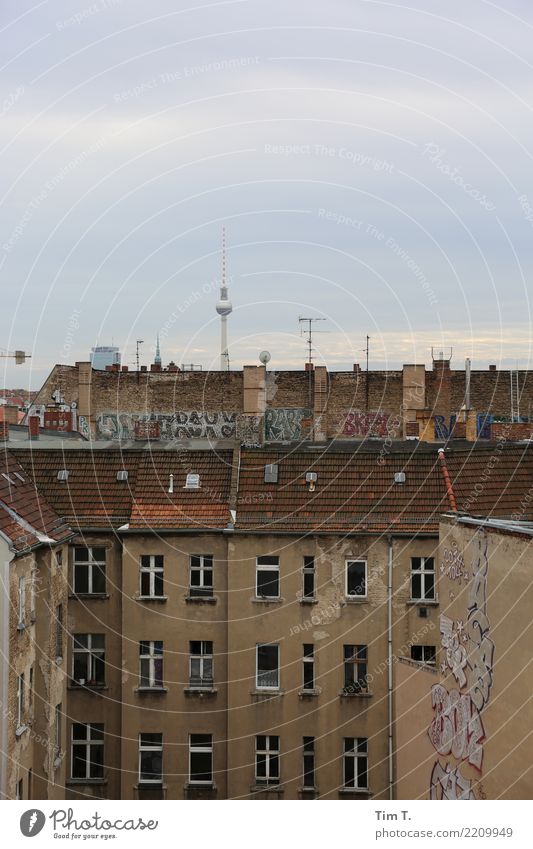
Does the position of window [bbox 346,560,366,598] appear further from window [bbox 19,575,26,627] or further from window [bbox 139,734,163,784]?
window [bbox 19,575,26,627]

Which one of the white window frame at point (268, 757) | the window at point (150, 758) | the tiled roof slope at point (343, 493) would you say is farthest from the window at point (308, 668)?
the window at point (150, 758)

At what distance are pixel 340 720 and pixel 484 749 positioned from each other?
9.61 meters

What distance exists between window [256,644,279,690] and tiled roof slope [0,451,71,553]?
16.2ft

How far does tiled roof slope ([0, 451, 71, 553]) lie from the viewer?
21516mm

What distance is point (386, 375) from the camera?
43.2 metres

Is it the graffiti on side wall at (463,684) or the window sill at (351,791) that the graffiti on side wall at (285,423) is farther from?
the graffiti on side wall at (463,684)

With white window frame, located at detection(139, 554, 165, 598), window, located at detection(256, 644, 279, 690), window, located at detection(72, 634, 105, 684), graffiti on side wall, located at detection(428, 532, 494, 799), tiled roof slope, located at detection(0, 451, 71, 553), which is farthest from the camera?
white window frame, located at detection(139, 554, 165, 598)

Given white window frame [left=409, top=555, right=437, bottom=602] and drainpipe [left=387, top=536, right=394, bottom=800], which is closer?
drainpipe [left=387, top=536, right=394, bottom=800]

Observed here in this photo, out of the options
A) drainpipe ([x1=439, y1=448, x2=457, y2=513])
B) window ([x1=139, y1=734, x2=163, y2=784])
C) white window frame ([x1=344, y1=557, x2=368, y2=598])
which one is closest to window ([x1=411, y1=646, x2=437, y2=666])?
white window frame ([x1=344, y1=557, x2=368, y2=598])

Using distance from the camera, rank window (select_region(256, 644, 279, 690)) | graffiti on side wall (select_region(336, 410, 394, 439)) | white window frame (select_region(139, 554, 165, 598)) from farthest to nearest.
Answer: graffiti on side wall (select_region(336, 410, 394, 439)), white window frame (select_region(139, 554, 165, 598)), window (select_region(256, 644, 279, 690))

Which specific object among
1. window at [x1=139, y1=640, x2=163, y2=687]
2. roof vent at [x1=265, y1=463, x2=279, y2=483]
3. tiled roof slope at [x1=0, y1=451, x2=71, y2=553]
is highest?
roof vent at [x1=265, y1=463, x2=279, y2=483]

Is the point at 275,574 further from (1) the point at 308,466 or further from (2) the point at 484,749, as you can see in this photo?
(2) the point at 484,749

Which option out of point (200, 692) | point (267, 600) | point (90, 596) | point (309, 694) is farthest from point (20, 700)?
point (309, 694)
